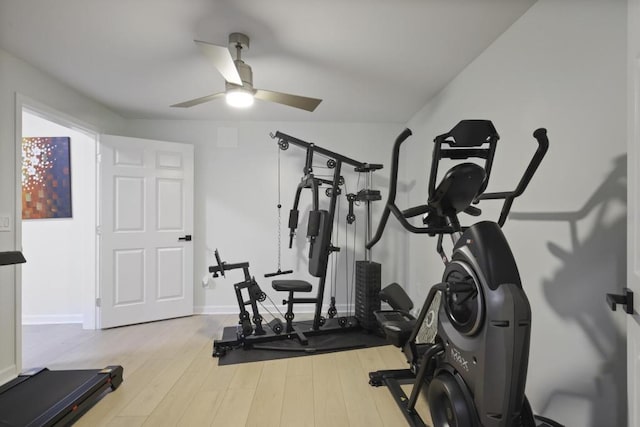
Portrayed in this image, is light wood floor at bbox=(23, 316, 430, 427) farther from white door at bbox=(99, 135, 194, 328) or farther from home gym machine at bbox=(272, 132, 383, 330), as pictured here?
home gym machine at bbox=(272, 132, 383, 330)

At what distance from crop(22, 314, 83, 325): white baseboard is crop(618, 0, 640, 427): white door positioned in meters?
4.70

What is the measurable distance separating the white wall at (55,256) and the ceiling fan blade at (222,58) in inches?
99.7

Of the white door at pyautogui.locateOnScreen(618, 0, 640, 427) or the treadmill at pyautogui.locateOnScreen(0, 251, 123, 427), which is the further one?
the treadmill at pyautogui.locateOnScreen(0, 251, 123, 427)

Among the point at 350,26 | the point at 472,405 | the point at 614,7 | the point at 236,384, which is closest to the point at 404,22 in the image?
the point at 350,26

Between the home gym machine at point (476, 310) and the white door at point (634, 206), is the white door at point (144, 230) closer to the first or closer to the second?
the home gym machine at point (476, 310)

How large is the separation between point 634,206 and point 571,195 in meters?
0.42

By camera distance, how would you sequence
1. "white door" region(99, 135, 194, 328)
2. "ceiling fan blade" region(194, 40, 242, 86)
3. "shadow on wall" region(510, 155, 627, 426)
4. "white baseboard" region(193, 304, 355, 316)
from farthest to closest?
"white baseboard" region(193, 304, 355, 316)
"white door" region(99, 135, 194, 328)
"ceiling fan blade" region(194, 40, 242, 86)
"shadow on wall" region(510, 155, 627, 426)

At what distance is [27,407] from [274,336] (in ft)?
5.62

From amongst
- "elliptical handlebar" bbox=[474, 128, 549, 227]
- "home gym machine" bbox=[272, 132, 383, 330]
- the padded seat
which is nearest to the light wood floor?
"home gym machine" bbox=[272, 132, 383, 330]

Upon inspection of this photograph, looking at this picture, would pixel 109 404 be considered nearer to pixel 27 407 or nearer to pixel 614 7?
pixel 27 407

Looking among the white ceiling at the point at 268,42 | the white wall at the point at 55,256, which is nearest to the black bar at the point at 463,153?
the white ceiling at the point at 268,42

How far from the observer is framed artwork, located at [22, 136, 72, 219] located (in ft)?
11.3

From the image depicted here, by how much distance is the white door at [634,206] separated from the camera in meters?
0.98

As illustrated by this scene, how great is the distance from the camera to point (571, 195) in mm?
1401
